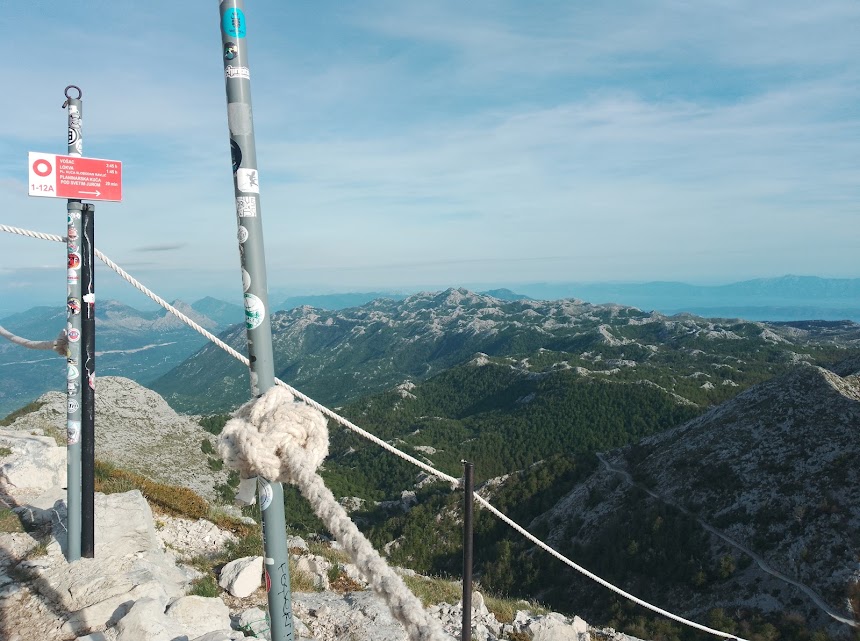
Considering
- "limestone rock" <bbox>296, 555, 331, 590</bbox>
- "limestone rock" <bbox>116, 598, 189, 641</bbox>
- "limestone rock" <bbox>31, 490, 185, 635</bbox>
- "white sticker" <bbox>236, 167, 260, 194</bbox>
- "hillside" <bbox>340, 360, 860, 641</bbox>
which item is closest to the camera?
"white sticker" <bbox>236, 167, 260, 194</bbox>

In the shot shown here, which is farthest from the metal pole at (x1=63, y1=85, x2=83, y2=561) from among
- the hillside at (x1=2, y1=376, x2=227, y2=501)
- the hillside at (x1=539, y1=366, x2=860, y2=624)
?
the hillside at (x1=539, y1=366, x2=860, y2=624)

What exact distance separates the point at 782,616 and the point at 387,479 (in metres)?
103

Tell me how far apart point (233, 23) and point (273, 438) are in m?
3.50

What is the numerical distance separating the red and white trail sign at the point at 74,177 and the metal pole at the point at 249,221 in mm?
4839

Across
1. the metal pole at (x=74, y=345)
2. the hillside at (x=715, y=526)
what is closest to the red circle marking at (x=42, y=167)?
the metal pole at (x=74, y=345)

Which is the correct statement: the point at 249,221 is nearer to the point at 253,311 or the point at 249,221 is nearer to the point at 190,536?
the point at 253,311

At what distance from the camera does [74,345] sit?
809 centimetres

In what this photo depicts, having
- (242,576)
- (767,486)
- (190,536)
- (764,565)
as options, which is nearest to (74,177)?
(242,576)

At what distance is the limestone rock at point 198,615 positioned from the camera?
24.5 feet

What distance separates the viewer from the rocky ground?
7.23m

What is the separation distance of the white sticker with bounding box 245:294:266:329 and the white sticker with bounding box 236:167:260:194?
0.93 meters

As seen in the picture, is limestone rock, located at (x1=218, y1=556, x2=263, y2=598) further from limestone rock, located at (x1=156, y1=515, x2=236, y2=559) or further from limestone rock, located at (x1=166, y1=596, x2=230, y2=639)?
limestone rock, located at (x1=156, y1=515, x2=236, y2=559)

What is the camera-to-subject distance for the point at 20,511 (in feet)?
35.3

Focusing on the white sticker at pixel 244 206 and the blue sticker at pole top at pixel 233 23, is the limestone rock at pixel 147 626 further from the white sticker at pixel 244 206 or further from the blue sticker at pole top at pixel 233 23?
the blue sticker at pole top at pixel 233 23
